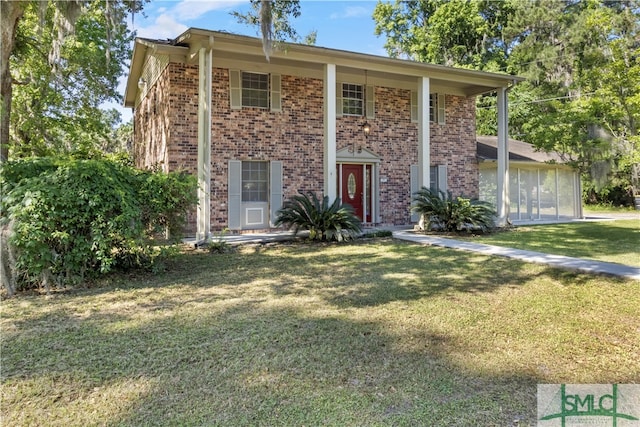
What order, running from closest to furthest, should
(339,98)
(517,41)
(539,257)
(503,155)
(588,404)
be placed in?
1. (588,404)
2. (539,257)
3. (339,98)
4. (503,155)
5. (517,41)

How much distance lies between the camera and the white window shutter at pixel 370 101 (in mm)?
13367

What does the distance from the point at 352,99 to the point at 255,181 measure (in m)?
4.12

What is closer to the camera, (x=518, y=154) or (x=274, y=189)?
(x=274, y=189)

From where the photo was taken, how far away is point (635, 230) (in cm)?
1278

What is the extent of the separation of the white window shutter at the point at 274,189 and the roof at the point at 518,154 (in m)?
7.54

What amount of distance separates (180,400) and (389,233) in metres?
8.66

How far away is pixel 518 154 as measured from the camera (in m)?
16.5

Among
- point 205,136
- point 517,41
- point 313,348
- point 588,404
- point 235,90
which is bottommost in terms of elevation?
point 588,404

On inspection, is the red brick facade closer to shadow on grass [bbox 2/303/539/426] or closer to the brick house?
the brick house

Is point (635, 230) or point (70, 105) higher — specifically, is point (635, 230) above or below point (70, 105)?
below

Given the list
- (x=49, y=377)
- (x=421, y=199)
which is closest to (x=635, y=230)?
(x=421, y=199)

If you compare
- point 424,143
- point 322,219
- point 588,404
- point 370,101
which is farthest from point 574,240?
point 588,404

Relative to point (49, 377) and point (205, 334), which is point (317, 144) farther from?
point (49, 377)

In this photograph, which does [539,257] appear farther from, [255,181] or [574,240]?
[255,181]
